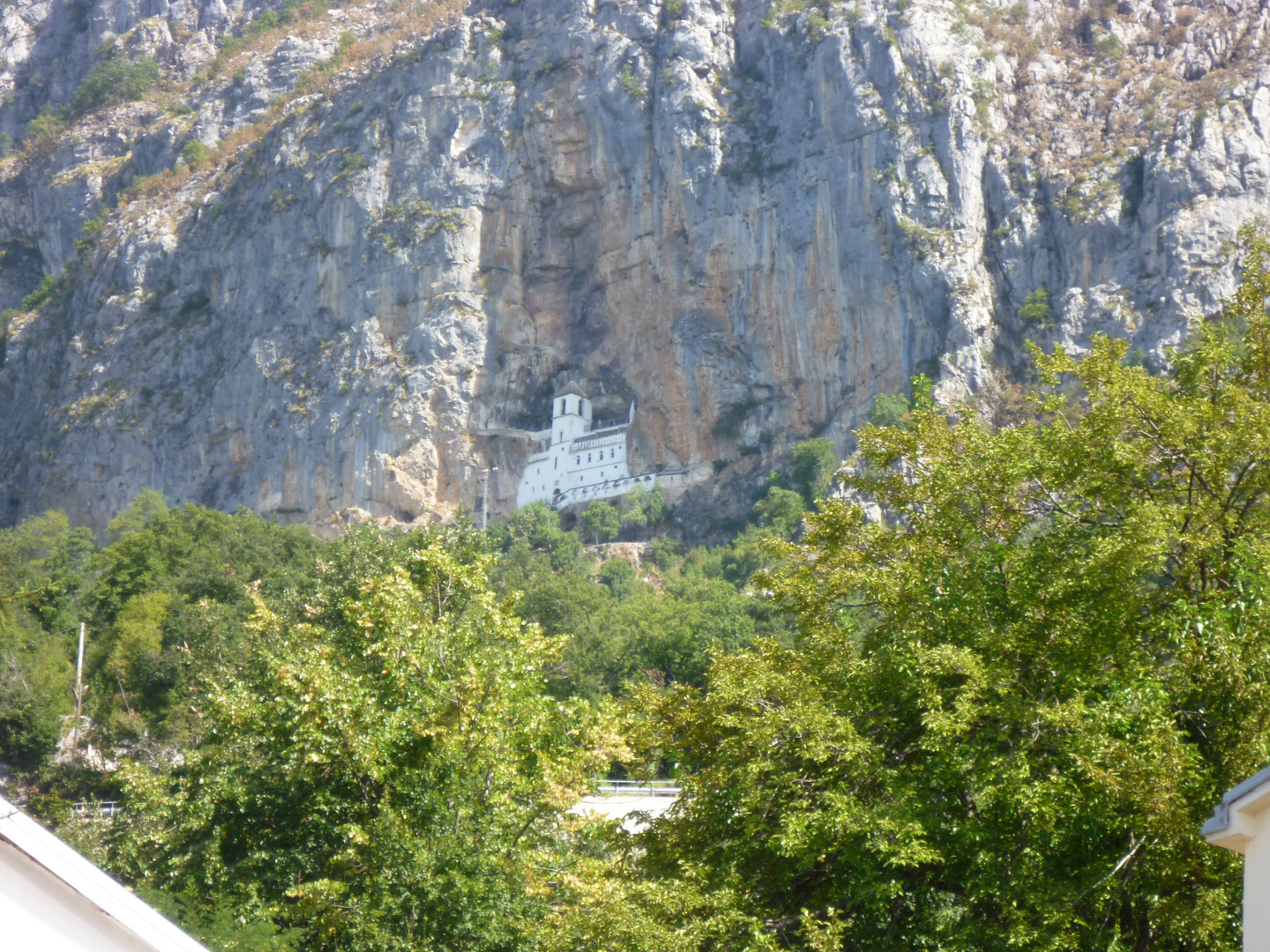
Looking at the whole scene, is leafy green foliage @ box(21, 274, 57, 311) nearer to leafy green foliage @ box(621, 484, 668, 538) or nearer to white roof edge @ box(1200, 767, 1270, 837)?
leafy green foliage @ box(621, 484, 668, 538)

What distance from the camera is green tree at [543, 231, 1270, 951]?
8930 mm

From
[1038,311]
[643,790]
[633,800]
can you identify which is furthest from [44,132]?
[633,800]

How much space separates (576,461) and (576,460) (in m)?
0.05

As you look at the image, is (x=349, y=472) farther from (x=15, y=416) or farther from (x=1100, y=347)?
(x=1100, y=347)

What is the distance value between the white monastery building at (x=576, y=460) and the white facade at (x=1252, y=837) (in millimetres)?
64608

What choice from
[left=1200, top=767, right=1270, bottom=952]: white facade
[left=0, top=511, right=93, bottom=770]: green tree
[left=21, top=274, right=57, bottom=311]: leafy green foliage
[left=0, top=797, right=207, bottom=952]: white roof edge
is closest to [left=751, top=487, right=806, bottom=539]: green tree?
[left=0, top=511, right=93, bottom=770]: green tree

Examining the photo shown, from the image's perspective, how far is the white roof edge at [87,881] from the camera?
4.45 meters

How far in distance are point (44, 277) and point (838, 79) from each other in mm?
62418

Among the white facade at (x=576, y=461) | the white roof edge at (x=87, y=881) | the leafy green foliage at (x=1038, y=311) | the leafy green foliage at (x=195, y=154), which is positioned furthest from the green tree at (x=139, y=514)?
the white roof edge at (x=87, y=881)

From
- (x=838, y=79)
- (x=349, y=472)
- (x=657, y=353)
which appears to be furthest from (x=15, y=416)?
(x=838, y=79)

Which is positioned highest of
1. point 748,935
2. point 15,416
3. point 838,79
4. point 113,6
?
point 113,6

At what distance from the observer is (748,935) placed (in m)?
9.85

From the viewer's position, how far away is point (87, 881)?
446 cm

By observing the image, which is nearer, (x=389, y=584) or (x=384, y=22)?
(x=389, y=584)
